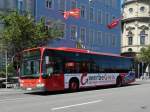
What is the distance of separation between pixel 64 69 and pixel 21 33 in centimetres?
812

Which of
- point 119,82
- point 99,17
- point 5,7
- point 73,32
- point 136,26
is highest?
point 136,26

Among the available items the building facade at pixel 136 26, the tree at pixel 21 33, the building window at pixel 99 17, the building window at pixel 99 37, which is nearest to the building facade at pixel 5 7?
the tree at pixel 21 33

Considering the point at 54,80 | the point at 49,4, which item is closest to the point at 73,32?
the point at 49,4

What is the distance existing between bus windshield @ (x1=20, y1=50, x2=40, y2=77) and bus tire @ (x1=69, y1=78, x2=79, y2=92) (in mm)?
3151

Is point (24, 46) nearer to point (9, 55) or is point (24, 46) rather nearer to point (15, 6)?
point (9, 55)

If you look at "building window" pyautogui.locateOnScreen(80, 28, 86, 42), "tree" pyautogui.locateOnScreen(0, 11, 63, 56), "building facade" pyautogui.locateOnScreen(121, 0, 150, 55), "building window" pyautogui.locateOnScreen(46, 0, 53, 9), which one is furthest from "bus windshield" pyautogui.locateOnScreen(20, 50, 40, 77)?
"building facade" pyautogui.locateOnScreen(121, 0, 150, 55)

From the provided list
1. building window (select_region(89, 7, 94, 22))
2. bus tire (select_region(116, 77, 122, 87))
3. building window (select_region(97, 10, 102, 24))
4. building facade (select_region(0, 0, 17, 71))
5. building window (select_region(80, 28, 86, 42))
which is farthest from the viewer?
building window (select_region(97, 10, 102, 24))

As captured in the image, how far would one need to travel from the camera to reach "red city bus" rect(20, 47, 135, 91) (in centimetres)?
2728

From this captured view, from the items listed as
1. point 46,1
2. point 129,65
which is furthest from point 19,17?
point 46,1

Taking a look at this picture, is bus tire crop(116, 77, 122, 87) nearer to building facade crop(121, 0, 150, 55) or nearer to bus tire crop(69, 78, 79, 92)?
bus tire crop(69, 78, 79, 92)

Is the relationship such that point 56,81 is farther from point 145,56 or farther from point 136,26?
point 136,26

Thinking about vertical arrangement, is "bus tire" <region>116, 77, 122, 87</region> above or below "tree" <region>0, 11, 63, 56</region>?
below

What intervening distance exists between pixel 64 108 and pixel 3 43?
65.9ft

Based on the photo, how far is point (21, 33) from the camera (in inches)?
1405
